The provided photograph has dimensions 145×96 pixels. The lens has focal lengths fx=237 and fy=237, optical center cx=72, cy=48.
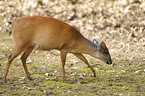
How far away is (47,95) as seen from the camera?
4.55m

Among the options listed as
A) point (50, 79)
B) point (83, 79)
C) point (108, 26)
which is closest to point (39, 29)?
point (50, 79)

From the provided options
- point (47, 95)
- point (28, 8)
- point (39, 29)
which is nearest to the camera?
point (47, 95)

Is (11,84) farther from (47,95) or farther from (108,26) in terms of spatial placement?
(108,26)

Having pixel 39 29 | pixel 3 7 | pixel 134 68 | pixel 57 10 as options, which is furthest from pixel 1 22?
pixel 134 68

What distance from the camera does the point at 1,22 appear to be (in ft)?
36.2

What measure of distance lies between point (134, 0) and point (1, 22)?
6627 millimetres

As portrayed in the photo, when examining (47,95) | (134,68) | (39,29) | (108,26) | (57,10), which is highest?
(57,10)

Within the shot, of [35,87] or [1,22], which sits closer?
[35,87]

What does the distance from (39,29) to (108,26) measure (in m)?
6.18

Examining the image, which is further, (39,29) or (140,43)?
(140,43)

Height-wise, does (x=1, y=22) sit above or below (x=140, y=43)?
above

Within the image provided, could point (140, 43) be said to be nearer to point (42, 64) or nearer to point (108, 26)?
point (108, 26)

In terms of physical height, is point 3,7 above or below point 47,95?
above

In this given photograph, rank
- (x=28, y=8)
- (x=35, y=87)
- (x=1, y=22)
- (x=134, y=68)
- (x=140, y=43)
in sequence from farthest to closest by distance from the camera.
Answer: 1. (x=28, y=8)
2. (x=1, y=22)
3. (x=140, y=43)
4. (x=134, y=68)
5. (x=35, y=87)
